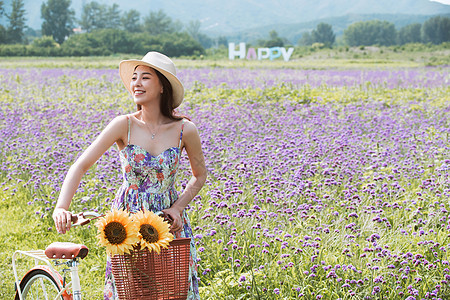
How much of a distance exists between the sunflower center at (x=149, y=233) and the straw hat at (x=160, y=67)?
0.98 metres

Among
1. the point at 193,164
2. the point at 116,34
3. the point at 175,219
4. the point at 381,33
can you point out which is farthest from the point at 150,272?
the point at 381,33

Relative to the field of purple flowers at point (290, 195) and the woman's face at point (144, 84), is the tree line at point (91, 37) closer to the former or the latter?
the field of purple flowers at point (290, 195)

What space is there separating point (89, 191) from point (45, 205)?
27.3 inches

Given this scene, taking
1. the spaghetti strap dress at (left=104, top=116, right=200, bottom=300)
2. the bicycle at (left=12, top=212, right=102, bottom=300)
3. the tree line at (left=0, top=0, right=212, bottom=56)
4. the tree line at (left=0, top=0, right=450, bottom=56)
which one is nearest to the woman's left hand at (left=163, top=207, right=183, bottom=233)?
the spaghetti strap dress at (left=104, top=116, right=200, bottom=300)

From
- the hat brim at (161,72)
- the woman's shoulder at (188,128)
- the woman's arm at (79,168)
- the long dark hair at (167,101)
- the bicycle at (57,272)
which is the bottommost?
the bicycle at (57,272)

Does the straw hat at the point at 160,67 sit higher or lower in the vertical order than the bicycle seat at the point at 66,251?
higher

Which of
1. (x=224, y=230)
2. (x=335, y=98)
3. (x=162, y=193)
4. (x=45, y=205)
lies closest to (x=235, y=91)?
(x=335, y=98)

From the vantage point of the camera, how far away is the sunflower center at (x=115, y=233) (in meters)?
2.06

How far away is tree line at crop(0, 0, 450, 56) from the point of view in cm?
6280

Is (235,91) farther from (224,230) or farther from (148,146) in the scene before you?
(148,146)

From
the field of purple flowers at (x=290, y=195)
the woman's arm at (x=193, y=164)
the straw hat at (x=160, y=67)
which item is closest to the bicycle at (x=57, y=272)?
the woman's arm at (x=193, y=164)

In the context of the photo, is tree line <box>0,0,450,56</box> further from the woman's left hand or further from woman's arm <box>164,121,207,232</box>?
the woman's left hand

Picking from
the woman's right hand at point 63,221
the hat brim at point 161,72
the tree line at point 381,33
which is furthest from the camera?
the tree line at point 381,33

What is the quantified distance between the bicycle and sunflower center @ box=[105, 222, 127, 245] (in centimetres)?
23
